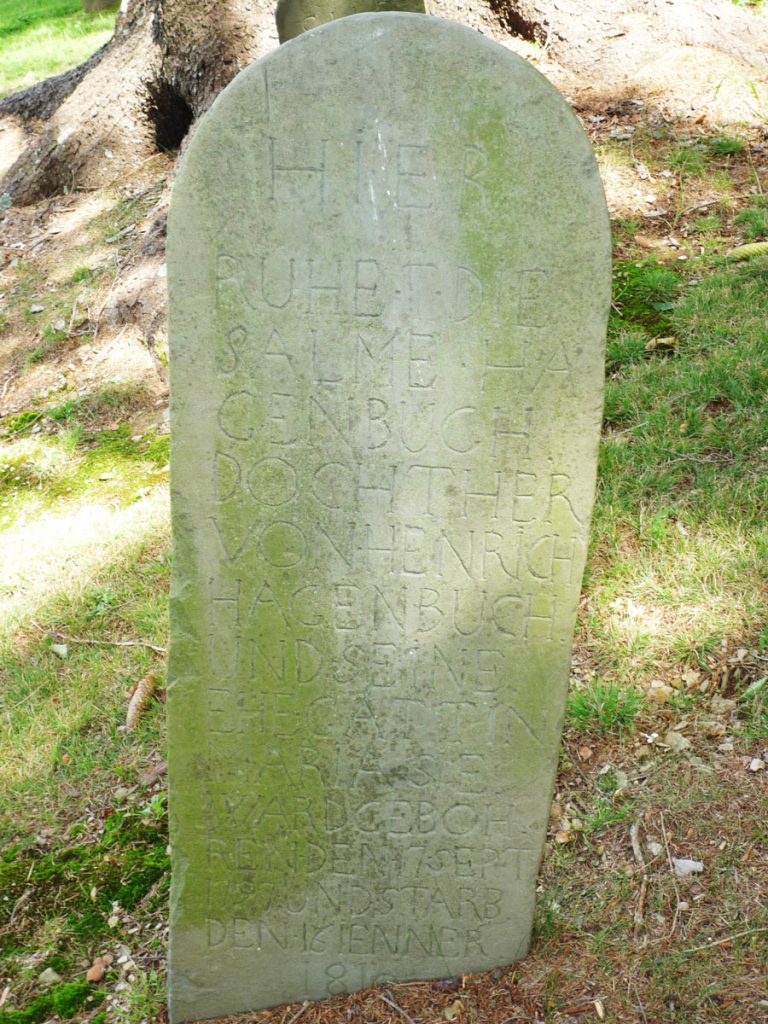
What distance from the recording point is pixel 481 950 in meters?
2.39

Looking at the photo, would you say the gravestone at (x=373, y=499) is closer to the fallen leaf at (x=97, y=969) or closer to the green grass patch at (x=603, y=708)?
the fallen leaf at (x=97, y=969)

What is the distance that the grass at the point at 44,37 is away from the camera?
378 inches

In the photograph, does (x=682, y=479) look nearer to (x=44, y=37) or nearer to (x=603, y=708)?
(x=603, y=708)

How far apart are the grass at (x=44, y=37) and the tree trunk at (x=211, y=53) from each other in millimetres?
3464

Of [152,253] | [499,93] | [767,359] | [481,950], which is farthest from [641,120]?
[481,950]

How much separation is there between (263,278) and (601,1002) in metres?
1.82

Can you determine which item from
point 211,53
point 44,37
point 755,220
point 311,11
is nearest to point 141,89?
point 211,53

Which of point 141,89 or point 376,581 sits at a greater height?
point 141,89

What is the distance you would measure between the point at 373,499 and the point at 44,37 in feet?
35.8

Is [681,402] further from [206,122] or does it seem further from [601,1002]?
[206,122]

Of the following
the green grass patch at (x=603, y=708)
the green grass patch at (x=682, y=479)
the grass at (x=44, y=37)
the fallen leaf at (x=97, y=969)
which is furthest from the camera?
the grass at (x=44, y=37)

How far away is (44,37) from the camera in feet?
35.4

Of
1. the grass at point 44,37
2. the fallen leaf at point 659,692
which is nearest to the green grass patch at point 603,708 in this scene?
the fallen leaf at point 659,692

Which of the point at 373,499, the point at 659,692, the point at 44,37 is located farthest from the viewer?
the point at 44,37
